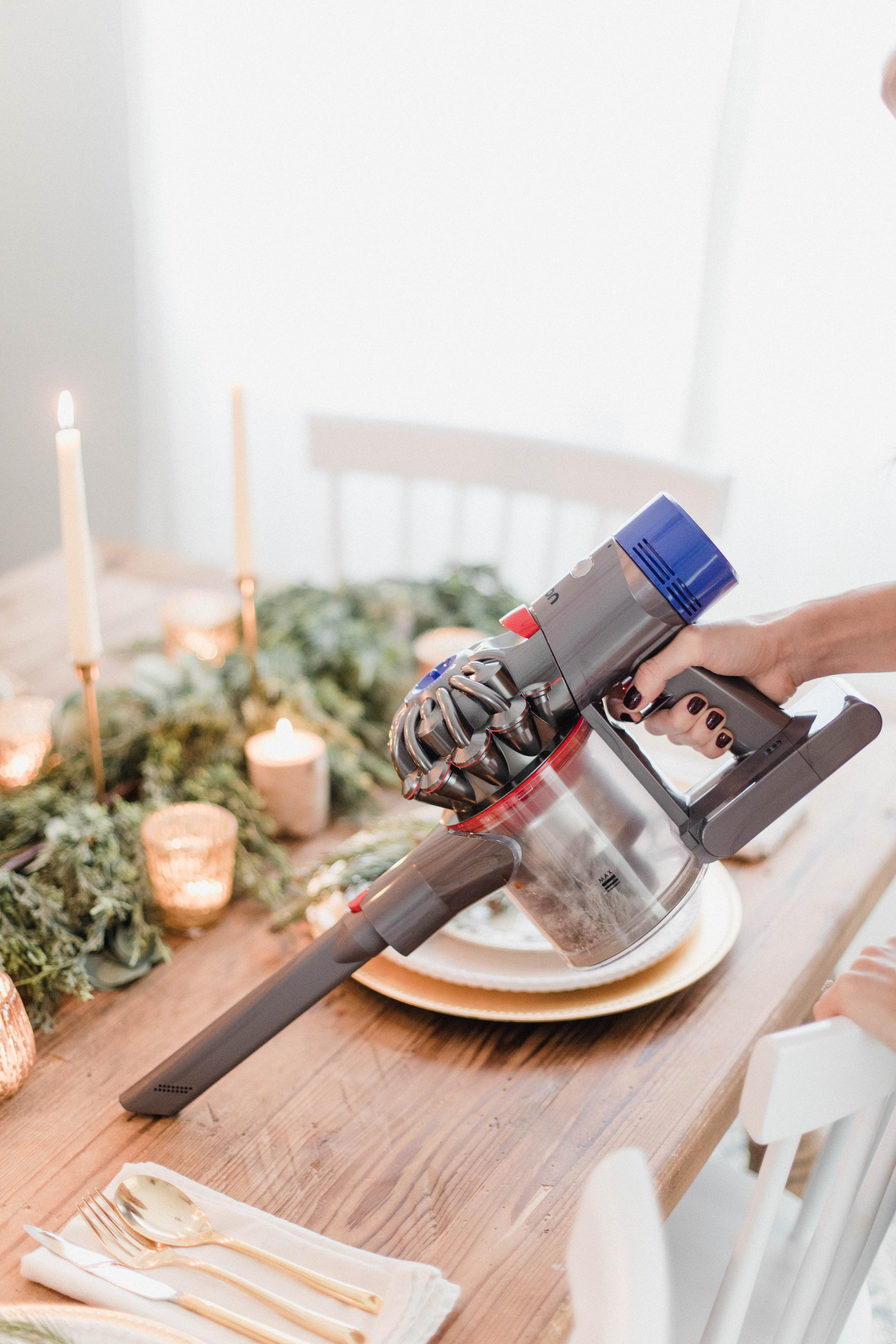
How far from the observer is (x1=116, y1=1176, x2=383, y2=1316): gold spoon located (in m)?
0.58

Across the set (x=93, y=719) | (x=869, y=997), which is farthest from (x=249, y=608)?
(x=869, y=997)

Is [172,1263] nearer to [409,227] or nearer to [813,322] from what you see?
[813,322]

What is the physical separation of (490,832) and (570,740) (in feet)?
0.24

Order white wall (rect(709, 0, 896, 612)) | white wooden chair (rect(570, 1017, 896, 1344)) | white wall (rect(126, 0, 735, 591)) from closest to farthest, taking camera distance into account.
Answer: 1. white wooden chair (rect(570, 1017, 896, 1344))
2. white wall (rect(709, 0, 896, 612))
3. white wall (rect(126, 0, 735, 591))

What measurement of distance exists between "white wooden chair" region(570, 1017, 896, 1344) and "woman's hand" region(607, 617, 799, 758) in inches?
7.8

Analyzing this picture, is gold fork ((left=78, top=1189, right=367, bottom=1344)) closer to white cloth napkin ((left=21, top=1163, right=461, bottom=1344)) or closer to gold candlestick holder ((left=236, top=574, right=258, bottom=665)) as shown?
white cloth napkin ((left=21, top=1163, right=461, bottom=1344))

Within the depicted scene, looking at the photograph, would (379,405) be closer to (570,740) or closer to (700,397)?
(700,397)

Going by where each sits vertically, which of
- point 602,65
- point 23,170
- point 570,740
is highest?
point 602,65

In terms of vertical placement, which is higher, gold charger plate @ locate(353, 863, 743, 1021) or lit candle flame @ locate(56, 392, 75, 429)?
lit candle flame @ locate(56, 392, 75, 429)

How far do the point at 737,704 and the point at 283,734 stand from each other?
460 mm

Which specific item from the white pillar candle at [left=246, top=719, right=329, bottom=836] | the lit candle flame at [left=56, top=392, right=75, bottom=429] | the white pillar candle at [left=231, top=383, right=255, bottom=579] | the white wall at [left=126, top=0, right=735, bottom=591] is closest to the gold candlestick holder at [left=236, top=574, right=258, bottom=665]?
the white pillar candle at [left=231, top=383, right=255, bottom=579]

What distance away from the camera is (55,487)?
91.8 inches

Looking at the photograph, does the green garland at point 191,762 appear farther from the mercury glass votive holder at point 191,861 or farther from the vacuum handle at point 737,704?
the vacuum handle at point 737,704

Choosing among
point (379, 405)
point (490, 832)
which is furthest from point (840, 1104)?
point (379, 405)
